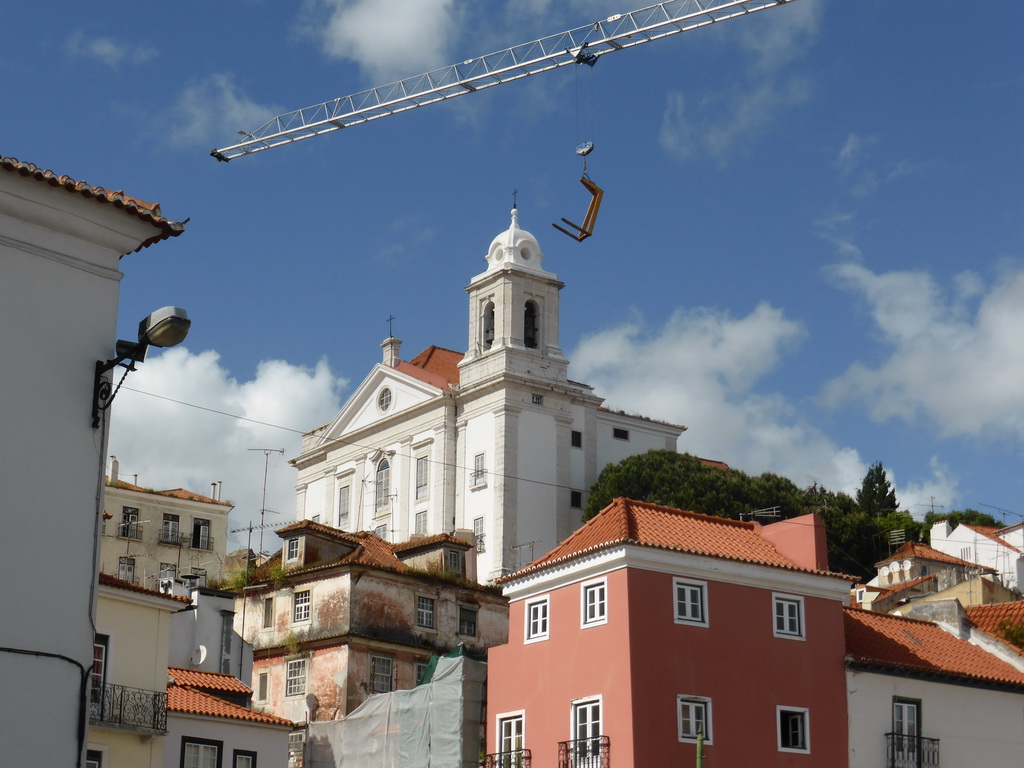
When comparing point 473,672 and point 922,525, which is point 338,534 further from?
point 922,525

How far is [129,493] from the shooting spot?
76.2 m

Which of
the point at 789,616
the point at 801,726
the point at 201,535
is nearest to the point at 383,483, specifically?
the point at 201,535

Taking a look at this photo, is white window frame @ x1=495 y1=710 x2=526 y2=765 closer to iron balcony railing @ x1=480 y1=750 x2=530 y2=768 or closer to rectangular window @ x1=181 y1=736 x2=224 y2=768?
iron balcony railing @ x1=480 y1=750 x2=530 y2=768

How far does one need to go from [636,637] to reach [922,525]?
7447 centimetres

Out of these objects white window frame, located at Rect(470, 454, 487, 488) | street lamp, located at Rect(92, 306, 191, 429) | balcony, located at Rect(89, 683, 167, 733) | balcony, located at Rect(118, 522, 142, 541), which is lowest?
balcony, located at Rect(89, 683, 167, 733)

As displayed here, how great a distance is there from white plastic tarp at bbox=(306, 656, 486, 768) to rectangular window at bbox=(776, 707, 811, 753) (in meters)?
10.0

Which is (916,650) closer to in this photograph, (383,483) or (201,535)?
(201,535)

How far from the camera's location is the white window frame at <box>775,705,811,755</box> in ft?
118

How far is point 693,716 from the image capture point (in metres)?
35.2

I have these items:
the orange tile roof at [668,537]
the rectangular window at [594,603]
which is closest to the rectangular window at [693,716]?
the rectangular window at [594,603]

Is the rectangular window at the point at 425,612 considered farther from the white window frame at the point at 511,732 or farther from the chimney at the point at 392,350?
the chimney at the point at 392,350

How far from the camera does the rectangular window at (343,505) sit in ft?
309

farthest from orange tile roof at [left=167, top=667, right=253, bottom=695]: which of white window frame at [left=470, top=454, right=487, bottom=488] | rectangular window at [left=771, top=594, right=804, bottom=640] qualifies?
white window frame at [left=470, top=454, right=487, bottom=488]

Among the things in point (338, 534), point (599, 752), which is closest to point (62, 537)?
point (599, 752)
